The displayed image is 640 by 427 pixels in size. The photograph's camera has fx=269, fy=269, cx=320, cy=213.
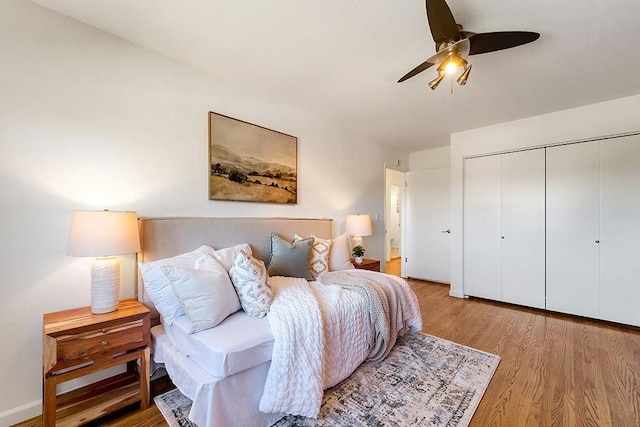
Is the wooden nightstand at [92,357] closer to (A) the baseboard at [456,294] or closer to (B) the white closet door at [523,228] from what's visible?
(A) the baseboard at [456,294]

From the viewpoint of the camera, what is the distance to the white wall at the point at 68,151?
1.56 meters

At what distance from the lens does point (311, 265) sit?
2785 millimetres

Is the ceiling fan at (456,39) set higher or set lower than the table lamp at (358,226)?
higher

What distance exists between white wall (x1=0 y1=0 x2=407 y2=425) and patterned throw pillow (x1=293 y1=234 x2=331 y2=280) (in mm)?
1047

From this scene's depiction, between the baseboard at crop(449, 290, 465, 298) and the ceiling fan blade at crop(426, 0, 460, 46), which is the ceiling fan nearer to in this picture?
the ceiling fan blade at crop(426, 0, 460, 46)

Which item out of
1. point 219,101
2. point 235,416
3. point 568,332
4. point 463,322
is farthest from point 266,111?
point 568,332

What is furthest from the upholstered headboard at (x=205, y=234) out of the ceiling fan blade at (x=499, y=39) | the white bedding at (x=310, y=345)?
the ceiling fan blade at (x=499, y=39)

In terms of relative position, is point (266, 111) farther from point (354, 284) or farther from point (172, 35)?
point (354, 284)

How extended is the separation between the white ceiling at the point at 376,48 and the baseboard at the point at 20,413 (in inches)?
95.0

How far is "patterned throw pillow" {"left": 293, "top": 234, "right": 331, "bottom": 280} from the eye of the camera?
278 centimetres

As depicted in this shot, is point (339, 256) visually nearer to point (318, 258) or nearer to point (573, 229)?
point (318, 258)

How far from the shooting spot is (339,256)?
9.99ft

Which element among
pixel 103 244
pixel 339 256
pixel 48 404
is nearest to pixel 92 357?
pixel 48 404

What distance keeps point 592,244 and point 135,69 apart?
15.7 ft
